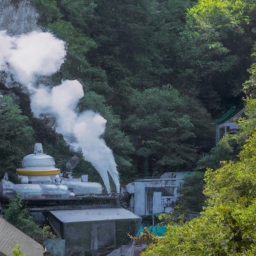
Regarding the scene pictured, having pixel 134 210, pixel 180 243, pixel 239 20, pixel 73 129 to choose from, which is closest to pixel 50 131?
pixel 73 129

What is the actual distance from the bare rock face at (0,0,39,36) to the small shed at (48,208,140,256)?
7640 mm

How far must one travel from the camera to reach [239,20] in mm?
20875

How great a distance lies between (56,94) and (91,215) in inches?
170

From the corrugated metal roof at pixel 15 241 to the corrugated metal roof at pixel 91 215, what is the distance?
1748mm

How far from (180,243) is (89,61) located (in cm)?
1497

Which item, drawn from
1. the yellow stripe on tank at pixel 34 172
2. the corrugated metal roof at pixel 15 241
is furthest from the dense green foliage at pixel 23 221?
the yellow stripe on tank at pixel 34 172

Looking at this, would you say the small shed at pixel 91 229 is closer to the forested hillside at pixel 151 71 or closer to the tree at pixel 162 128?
the forested hillside at pixel 151 71

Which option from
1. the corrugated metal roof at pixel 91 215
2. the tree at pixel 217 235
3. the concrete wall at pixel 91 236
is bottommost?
the concrete wall at pixel 91 236

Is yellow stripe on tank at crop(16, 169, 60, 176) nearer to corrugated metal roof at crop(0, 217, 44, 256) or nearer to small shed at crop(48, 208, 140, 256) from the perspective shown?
small shed at crop(48, 208, 140, 256)

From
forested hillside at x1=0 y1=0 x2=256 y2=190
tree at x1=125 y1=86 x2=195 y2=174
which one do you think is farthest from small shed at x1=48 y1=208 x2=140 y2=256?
tree at x1=125 y1=86 x2=195 y2=174

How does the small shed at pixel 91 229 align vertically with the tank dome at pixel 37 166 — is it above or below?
below

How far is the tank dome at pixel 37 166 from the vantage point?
47.2ft

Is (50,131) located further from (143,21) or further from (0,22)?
(143,21)

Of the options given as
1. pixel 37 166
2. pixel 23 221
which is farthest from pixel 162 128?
pixel 23 221
